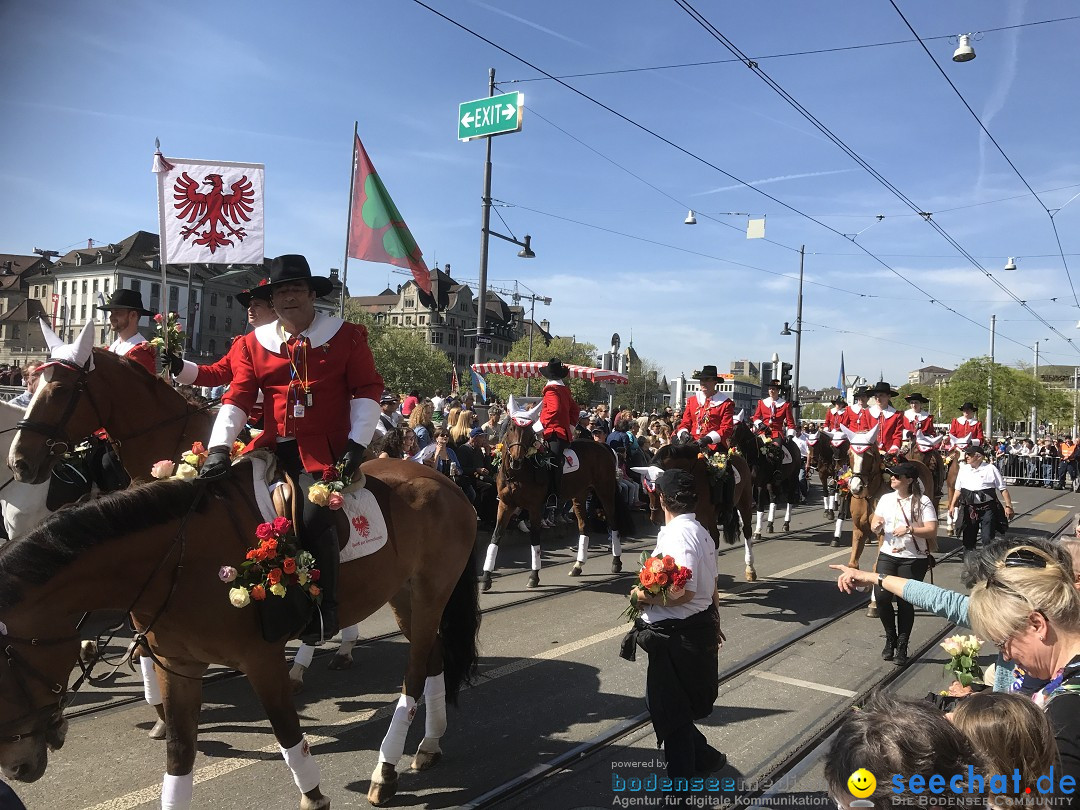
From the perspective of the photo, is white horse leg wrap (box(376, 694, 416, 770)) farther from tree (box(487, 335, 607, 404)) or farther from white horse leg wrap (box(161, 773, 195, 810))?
tree (box(487, 335, 607, 404))

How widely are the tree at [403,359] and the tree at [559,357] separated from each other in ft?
19.4

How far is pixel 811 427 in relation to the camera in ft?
98.8

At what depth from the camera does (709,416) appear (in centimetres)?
1083

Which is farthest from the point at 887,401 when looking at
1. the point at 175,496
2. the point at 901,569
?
the point at 175,496

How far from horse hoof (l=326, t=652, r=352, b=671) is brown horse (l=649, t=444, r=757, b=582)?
123 inches

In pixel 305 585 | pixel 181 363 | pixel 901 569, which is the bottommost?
pixel 901 569

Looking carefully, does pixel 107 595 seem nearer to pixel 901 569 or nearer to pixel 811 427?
pixel 901 569

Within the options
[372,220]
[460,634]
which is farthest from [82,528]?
[372,220]

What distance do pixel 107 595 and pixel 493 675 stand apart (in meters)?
3.71

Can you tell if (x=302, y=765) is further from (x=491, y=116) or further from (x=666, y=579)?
(x=491, y=116)

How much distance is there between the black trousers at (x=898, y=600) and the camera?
279 inches

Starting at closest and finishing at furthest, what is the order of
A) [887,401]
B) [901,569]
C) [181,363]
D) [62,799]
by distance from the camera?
1. [62,799]
2. [181,363]
3. [901,569]
4. [887,401]

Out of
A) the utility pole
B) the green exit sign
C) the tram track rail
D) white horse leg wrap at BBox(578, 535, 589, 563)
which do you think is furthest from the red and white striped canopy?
the utility pole

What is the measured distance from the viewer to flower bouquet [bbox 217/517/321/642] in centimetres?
357
